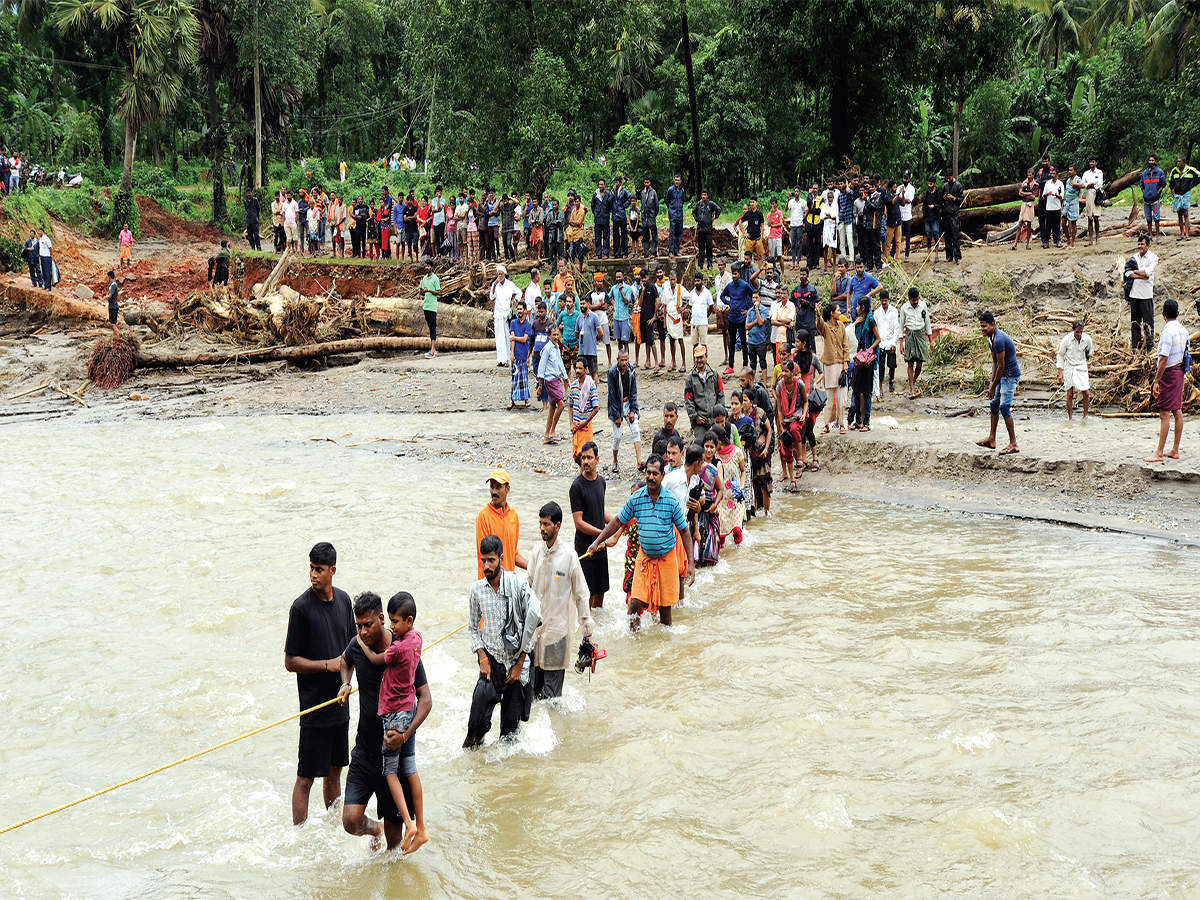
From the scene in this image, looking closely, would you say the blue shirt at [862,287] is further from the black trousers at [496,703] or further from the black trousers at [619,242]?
the black trousers at [496,703]

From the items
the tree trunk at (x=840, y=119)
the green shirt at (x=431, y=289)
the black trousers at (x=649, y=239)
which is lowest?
the green shirt at (x=431, y=289)

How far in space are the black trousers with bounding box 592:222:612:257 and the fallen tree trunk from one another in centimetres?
398

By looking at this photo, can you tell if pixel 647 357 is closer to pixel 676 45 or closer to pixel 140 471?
pixel 140 471

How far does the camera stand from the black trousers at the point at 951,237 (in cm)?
2141

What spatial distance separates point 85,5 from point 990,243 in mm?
30136

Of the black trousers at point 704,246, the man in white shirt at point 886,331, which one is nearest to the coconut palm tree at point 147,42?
the black trousers at point 704,246

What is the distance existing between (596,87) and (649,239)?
6587 millimetres

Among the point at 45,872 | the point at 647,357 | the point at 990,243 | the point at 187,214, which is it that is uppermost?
the point at 187,214

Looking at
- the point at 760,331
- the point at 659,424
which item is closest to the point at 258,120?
the point at 760,331

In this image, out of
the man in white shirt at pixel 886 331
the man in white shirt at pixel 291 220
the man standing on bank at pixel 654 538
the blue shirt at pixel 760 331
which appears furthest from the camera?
the man in white shirt at pixel 291 220

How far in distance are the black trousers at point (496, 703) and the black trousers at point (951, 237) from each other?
17.1 metres

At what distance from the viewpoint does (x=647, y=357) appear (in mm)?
19375

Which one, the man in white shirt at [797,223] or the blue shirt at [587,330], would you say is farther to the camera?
the man in white shirt at [797,223]

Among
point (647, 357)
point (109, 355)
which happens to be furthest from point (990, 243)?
point (109, 355)
